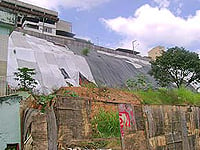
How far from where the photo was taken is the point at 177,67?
1501 cm

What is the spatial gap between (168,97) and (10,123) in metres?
6.82

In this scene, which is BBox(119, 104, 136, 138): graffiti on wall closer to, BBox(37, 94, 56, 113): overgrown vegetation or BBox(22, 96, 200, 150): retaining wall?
BBox(22, 96, 200, 150): retaining wall

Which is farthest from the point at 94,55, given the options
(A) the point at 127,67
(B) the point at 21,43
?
(B) the point at 21,43

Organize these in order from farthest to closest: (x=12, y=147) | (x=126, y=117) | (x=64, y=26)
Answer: (x=64, y=26) → (x=126, y=117) → (x=12, y=147)

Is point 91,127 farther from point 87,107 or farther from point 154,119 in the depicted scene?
point 154,119

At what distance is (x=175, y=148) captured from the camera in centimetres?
874

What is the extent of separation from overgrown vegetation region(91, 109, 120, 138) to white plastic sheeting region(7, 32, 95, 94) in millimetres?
9075

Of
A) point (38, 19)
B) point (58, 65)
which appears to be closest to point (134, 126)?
point (58, 65)

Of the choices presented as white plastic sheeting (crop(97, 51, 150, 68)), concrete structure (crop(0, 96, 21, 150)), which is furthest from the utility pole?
white plastic sheeting (crop(97, 51, 150, 68))

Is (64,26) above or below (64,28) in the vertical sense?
above

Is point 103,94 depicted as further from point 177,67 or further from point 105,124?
point 177,67

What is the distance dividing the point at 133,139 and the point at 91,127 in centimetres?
168

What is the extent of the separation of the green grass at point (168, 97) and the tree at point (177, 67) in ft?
12.1

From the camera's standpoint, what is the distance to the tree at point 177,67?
14.7 meters
